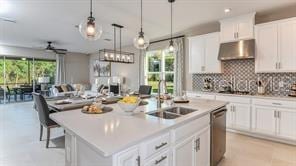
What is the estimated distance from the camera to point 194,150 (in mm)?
1950

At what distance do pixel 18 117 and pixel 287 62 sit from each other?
748 centimetres

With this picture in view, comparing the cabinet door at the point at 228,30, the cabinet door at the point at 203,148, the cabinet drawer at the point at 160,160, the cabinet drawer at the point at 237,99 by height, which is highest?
the cabinet door at the point at 228,30

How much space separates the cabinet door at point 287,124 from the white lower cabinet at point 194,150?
210 cm

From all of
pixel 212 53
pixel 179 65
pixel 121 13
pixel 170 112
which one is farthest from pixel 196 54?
pixel 170 112

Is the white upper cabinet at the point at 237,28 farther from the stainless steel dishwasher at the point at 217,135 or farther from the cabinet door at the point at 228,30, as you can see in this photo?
the stainless steel dishwasher at the point at 217,135

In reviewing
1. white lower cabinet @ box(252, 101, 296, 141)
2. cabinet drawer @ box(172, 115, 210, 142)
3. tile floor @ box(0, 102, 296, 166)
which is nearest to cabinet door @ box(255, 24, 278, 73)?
white lower cabinet @ box(252, 101, 296, 141)

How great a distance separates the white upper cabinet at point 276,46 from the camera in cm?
338

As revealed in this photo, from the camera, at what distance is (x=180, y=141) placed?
5.64 feet

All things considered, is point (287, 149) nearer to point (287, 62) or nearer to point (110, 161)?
point (287, 62)

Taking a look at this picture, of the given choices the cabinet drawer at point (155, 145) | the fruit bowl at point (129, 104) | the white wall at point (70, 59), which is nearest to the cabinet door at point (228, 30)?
the fruit bowl at point (129, 104)

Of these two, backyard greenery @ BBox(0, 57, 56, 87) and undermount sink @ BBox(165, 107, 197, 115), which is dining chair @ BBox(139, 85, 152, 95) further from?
backyard greenery @ BBox(0, 57, 56, 87)

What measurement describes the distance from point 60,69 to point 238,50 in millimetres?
8802

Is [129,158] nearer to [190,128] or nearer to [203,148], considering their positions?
[190,128]

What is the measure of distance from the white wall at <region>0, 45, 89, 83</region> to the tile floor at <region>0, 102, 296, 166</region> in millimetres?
5616
